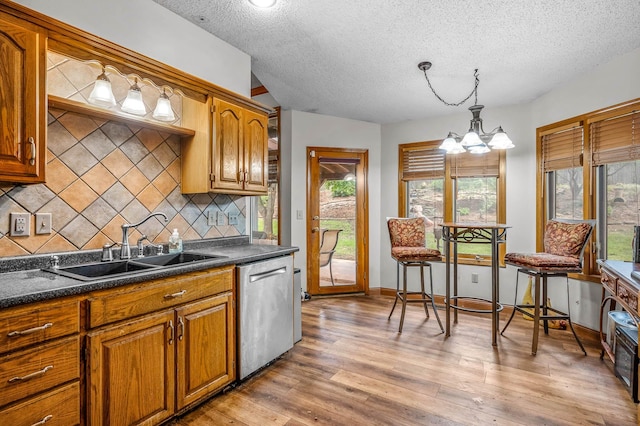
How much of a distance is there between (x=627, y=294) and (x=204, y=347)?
8.49ft

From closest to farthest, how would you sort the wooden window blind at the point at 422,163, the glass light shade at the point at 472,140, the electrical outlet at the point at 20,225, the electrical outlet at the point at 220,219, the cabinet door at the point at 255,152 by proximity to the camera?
the electrical outlet at the point at 20,225, the glass light shade at the point at 472,140, the cabinet door at the point at 255,152, the electrical outlet at the point at 220,219, the wooden window blind at the point at 422,163

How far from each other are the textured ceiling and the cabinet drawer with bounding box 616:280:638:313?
5.85ft

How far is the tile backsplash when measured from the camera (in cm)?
181

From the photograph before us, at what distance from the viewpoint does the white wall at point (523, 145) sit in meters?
2.97

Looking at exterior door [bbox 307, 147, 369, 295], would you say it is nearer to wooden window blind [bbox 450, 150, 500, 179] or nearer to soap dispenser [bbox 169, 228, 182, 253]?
wooden window blind [bbox 450, 150, 500, 179]

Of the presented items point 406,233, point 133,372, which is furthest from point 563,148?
point 133,372

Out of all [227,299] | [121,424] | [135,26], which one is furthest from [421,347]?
[135,26]

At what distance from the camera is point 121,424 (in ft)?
5.19

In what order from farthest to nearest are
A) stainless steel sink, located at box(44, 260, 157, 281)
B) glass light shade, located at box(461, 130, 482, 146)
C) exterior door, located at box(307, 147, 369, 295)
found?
1. exterior door, located at box(307, 147, 369, 295)
2. glass light shade, located at box(461, 130, 482, 146)
3. stainless steel sink, located at box(44, 260, 157, 281)

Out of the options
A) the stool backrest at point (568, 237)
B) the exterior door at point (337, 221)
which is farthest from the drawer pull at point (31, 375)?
the stool backrest at point (568, 237)

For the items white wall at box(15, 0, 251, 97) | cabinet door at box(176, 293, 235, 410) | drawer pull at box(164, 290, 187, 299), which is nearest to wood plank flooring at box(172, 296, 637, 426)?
cabinet door at box(176, 293, 235, 410)

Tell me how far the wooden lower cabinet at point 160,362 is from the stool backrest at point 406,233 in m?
2.02

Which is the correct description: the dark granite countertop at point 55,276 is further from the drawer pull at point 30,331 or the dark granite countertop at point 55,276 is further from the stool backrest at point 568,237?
the stool backrest at point 568,237

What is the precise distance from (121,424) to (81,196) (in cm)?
127
